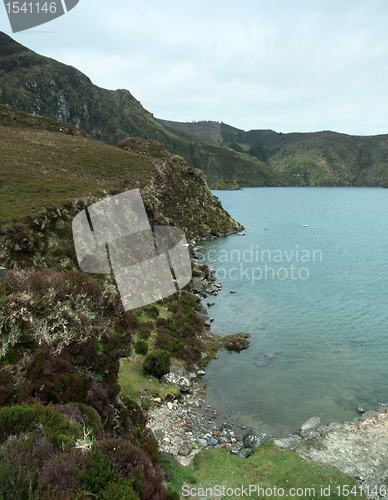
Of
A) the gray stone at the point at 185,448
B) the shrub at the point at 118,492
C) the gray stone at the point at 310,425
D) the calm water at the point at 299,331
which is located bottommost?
the calm water at the point at 299,331

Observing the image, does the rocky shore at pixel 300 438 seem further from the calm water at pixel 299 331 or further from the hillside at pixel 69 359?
the hillside at pixel 69 359

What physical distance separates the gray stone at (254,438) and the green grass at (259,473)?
2.56 ft

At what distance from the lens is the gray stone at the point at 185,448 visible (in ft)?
58.7

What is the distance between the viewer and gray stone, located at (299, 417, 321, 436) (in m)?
20.4

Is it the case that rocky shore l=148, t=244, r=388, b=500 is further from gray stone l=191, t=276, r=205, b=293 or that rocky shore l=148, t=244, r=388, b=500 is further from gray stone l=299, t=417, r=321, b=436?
gray stone l=191, t=276, r=205, b=293

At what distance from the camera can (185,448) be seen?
59.8 feet

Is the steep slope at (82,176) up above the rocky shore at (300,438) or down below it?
above

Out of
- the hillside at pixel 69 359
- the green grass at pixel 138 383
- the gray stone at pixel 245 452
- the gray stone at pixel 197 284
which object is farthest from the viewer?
the gray stone at pixel 197 284

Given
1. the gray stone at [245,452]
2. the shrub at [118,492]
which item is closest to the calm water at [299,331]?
the gray stone at [245,452]

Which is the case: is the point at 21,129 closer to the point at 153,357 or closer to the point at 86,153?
the point at 86,153

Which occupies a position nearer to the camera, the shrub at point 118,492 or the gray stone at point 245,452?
the shrub at point 118,492

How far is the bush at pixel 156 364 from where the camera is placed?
24.6 meters

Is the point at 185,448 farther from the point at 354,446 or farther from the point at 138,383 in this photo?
the point at 354,446

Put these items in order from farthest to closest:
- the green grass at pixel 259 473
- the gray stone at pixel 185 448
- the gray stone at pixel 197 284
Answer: the gray stone at pixel 197 284, the gray stone at pixel 185 448, the green grass at pixel 259 473
